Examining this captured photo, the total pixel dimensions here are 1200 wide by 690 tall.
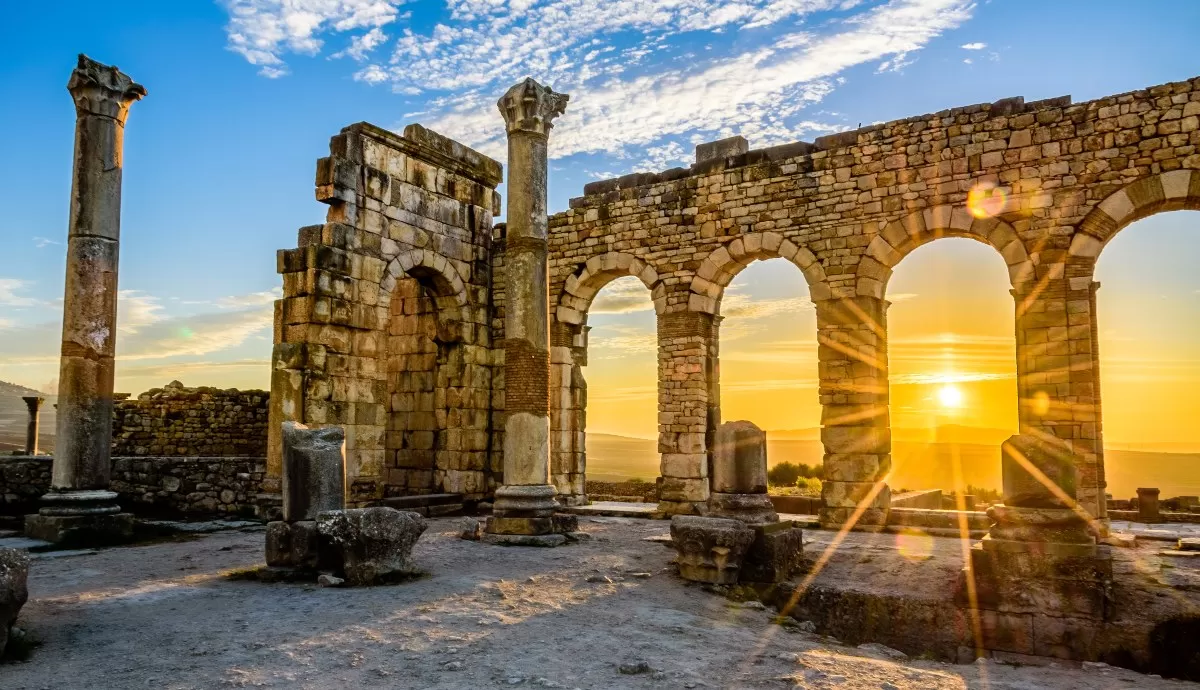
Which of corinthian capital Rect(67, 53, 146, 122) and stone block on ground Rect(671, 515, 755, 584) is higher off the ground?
corinthian capital Rect(67, 53, 146, 122)

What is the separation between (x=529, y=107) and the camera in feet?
36.0

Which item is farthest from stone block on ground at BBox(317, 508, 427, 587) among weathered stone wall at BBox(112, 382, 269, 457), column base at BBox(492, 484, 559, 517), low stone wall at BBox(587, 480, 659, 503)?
low stone wall at BBox(587, 480, 659, 503)

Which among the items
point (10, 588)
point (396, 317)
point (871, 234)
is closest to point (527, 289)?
point (871, 234)

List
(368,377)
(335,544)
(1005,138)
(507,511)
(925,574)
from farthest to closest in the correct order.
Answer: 1. (368,377)
2. (1005,138)
3. (507,511)
4. (925,574)
5. (335,544)

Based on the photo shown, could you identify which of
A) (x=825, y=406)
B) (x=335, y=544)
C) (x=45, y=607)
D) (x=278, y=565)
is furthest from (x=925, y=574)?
(x=45, y=607)

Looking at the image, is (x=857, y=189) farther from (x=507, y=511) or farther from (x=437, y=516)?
(x=437, y=516)

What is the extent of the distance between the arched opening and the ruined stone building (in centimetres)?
4

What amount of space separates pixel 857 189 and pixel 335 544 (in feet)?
30.6

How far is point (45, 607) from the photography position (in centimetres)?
609

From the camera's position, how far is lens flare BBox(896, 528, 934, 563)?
9.08m

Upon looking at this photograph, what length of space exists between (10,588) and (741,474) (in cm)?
635

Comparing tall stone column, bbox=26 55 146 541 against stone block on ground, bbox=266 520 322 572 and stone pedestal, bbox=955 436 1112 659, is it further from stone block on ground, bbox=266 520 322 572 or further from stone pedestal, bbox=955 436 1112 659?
stone pedestal, bbox=955 436 1112 659

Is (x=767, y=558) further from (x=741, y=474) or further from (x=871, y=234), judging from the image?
(x=871, y=234)

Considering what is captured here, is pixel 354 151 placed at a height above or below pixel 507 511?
above
